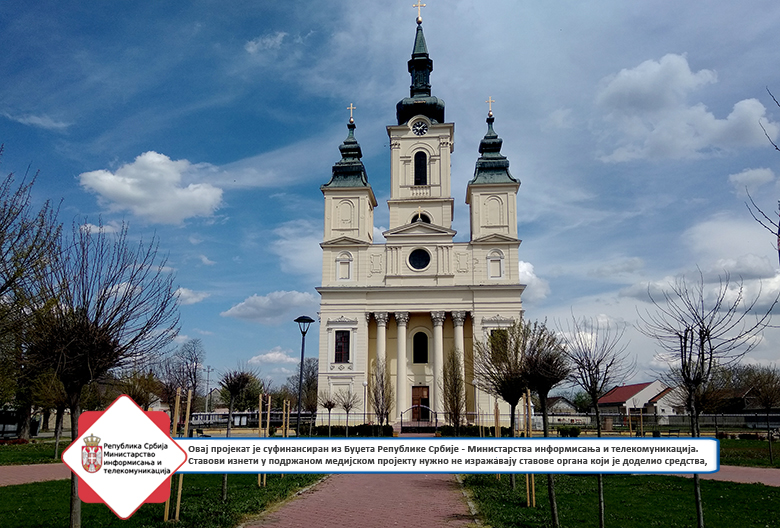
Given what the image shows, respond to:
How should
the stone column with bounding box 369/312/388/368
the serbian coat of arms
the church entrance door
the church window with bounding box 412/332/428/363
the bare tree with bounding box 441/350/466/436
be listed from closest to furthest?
1. the serbian coat of arms
2. the bare tree with bounding box 441/350/466/436
3. the church entrance door
4. the stone column with bounding box 369/312/388/368
5. the church window with bounding box 412/332/428/363

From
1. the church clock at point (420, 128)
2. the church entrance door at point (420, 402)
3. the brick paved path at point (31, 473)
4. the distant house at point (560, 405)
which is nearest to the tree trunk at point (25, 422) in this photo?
the brick paved path at point (31, 473)

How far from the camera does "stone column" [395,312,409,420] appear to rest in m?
48.8

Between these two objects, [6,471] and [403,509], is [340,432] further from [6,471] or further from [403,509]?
[403,509]

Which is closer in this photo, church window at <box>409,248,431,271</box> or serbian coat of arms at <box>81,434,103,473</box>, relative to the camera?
serbian coat of arms at <box>81,434,103,473</box>

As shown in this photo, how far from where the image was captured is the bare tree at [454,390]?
38.2m

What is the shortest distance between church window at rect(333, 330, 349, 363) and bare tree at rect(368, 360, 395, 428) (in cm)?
269

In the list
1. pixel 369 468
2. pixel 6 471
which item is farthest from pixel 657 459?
pixel 6 471

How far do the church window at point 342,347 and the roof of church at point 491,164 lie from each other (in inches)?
702

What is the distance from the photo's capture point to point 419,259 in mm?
A: 52281

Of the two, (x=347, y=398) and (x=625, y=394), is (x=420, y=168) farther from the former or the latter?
(x=625, y=394)

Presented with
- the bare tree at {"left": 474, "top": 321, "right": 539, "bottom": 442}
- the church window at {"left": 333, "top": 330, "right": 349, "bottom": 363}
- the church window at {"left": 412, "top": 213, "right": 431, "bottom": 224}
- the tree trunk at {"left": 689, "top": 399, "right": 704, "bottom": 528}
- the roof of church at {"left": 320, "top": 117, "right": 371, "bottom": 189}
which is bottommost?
the tree trunk at {"left": 689, "top": 399, "right": 704, "bottom": 528}

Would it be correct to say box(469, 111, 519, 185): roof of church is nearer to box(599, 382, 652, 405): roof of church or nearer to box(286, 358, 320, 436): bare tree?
box(286, 358, 320, 436): bare tree

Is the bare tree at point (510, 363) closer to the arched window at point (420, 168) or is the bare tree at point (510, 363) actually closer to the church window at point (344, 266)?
the church window at point (344, 266)

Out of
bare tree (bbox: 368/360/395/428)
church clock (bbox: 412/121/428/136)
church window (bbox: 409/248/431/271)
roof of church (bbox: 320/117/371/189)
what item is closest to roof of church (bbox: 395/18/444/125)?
church clock (bbox: 412/121/428/136)
